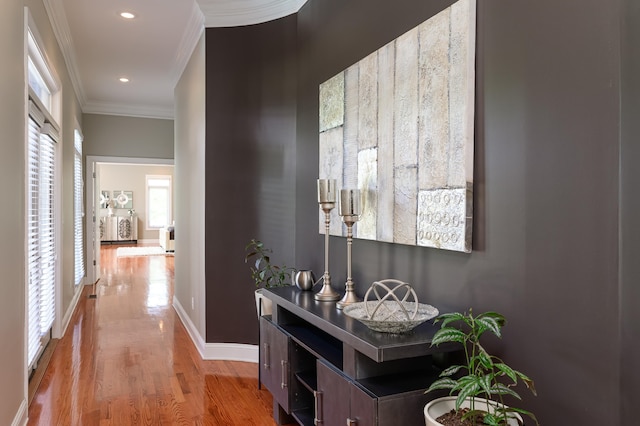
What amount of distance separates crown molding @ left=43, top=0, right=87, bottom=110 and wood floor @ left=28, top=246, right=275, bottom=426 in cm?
287

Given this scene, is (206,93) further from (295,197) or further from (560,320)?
(560,320)

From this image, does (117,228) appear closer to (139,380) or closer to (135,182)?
(135,182)

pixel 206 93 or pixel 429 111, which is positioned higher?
pixel 206 93

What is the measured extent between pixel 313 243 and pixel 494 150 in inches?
71.9

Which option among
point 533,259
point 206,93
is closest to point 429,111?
point 533,259

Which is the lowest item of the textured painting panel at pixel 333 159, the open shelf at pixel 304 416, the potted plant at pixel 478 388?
the open shelf at pixel 304 416

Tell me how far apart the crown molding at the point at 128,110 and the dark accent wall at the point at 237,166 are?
407 centimetres

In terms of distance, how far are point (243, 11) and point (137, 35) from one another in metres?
1.44

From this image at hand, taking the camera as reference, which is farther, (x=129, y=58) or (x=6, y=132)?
(x=129, y=58)

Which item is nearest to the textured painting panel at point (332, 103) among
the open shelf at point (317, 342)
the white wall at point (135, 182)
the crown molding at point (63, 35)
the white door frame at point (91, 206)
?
the open shelf at point (317, 342)

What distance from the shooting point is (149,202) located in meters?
14.5

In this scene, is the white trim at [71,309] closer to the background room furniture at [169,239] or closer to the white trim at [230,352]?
the white trim at [230,352]

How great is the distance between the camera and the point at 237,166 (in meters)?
3.89

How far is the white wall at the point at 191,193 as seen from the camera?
404 centimetres
